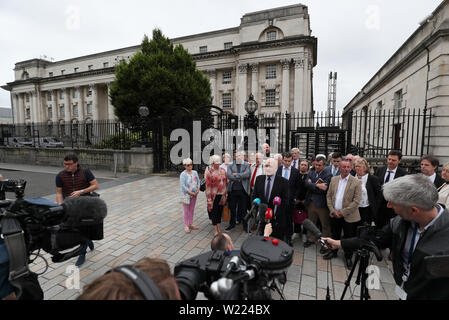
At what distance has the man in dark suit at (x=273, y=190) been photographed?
402 centimetres

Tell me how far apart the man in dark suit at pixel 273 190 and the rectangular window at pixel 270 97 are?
3118 cm

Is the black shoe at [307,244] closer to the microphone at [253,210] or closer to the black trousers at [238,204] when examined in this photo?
the black trousers at [238,204]

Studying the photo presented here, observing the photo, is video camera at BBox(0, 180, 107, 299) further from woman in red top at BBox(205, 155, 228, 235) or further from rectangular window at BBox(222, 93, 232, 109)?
rectangular window at BBox(222, 93, 232, 109)

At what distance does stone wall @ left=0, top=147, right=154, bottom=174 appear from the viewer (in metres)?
12.6

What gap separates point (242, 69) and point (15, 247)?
35791mm

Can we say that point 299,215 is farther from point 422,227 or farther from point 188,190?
point 422,227

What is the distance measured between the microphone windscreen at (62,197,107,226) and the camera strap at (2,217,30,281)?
289 mm

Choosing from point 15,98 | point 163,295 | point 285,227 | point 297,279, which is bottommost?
point 297,279

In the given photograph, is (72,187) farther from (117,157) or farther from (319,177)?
(117,157)

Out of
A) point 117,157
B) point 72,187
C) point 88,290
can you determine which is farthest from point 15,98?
point 88,290

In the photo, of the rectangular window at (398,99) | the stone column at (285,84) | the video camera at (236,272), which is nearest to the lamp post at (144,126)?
the video camera at (236,272)
